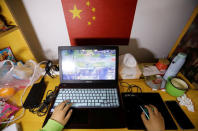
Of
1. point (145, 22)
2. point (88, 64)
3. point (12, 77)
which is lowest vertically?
point (12, 77)

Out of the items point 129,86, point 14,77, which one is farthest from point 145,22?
point 14,77

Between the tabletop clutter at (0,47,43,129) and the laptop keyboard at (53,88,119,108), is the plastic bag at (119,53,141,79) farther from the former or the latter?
the tabletop clutter at (0,47,43,129)

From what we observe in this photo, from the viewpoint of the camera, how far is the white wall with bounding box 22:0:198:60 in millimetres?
712

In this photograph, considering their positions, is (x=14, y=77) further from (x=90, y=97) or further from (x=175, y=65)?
(x=175, y=65)

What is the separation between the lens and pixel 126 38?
85cm

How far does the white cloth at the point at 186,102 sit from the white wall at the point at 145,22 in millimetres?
441

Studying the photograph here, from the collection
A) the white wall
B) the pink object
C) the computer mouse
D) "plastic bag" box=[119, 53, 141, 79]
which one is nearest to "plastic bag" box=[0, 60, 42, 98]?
the pink object

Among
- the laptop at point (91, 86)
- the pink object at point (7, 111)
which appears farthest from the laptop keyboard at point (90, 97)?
the pink object at point (7, 111)

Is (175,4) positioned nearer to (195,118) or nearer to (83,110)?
(195,118)

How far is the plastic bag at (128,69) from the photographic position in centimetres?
79

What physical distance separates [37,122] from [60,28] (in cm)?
68

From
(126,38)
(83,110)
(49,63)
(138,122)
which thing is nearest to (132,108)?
(138,122)

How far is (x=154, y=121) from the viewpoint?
554mm

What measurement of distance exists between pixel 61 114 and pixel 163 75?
816mm
